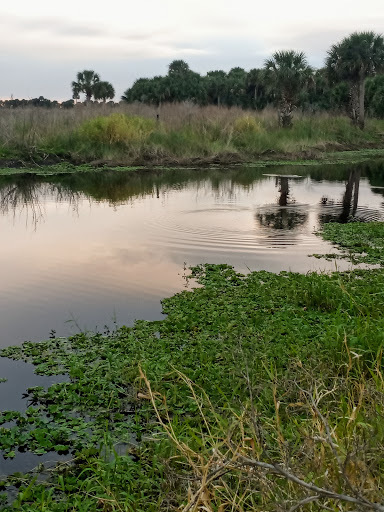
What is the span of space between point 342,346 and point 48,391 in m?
2.47

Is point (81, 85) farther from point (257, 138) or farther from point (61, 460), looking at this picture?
point (61, 460)

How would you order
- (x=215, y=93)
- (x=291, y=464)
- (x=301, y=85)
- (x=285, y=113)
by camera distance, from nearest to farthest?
(x=291, y=464)
(x=285, y=113)
(x=301, y=85)
(x=215, y=93)

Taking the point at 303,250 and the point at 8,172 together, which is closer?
the point at 303,250

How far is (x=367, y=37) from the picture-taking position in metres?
38.4

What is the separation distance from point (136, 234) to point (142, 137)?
512 inches

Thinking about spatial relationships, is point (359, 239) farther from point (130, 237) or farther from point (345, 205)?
point (345, 205)

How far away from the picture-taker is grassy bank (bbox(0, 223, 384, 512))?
2641 millimetres

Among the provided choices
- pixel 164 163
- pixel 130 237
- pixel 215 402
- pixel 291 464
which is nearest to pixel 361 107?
pixel 164 163

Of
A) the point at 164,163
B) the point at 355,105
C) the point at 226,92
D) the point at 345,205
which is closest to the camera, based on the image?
the point at 345,205

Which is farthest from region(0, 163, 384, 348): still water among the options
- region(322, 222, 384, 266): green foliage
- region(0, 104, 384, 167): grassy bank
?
region(0, 104, 384, 167): grassy bank

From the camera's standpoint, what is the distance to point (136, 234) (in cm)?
1066

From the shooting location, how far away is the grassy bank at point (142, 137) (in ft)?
71.1

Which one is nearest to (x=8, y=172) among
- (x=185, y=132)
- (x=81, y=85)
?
(x=185, y=132)

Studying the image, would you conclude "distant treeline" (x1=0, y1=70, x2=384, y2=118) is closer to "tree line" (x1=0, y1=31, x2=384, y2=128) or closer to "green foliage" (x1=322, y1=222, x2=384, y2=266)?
"tree line" (x1=0, y1=31, x2=384, y2=128)
